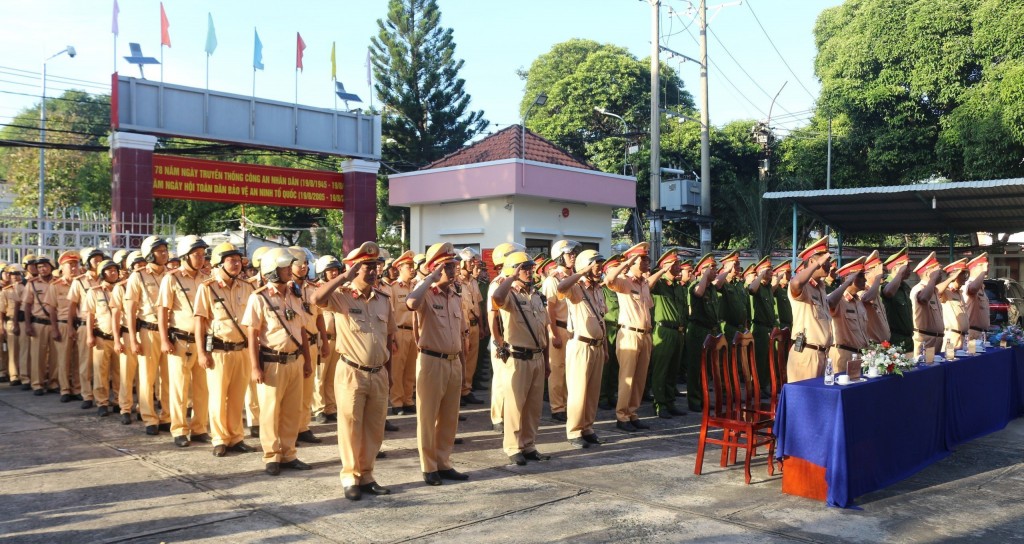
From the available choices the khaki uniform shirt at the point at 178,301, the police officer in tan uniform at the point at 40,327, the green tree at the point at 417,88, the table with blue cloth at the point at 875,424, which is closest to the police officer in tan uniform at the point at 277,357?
the khaki uniform shirt at the point at 178,301

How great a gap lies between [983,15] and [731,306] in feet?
54.7

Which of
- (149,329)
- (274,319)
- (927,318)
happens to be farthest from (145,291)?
(927,318)

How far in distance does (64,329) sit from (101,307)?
6.69ft

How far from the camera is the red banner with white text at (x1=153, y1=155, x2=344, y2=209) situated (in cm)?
1694

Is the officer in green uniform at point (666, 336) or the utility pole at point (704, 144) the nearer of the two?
the officer in green uniform at point (666, 336)

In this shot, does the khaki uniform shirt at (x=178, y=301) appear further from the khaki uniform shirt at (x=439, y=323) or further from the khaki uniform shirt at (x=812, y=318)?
the khaki uniform shirt at (x=812, y=318)

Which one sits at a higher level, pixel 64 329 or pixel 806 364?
pixel 64 329

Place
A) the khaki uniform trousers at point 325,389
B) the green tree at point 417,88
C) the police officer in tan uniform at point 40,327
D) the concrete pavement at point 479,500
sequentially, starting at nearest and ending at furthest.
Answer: the concrete pavement at point 479,500 < the khaki uniform trousers at point 325,389 < the police officer in tan uniform at point 40,327 < the green tree at point 417,88

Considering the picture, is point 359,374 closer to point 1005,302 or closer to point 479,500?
point 479,500

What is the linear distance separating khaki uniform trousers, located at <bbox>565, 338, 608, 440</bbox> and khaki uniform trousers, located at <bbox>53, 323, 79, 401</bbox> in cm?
668

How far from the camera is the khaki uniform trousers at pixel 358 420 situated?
227 inches

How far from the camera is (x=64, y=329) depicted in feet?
34.7

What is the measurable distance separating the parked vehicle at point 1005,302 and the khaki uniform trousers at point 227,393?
1326cm

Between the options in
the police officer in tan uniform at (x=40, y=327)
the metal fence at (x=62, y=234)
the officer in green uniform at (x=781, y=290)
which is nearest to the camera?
the officer in green uniform at (x=781, y=290)
